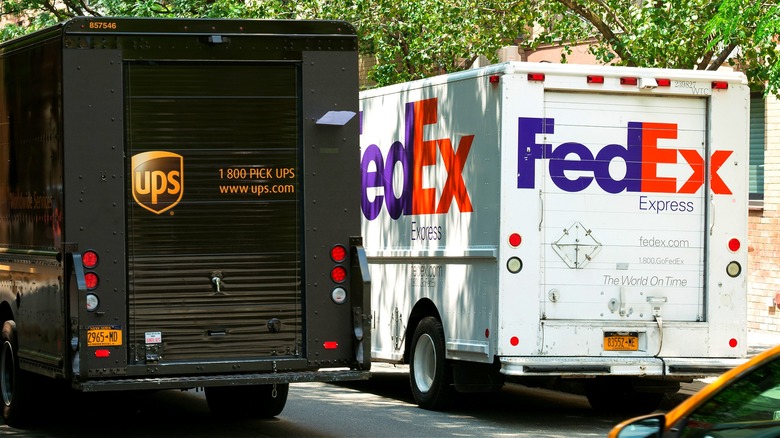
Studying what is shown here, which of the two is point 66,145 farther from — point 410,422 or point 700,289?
point 700,289

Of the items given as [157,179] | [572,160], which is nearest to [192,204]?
[157,179]

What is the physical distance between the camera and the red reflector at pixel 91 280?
1012 cm

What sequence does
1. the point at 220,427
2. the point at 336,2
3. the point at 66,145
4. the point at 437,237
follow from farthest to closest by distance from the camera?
the point at 336,2 < the point at 437,237 < the point at 220,427 < the point at 66,145

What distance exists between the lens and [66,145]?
10.1 meters

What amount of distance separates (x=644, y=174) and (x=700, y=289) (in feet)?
Result: 3.84

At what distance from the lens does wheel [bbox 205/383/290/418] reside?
12094mm

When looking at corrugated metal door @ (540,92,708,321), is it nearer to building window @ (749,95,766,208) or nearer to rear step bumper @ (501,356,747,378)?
rear step bumper @ (501,356,747,378)

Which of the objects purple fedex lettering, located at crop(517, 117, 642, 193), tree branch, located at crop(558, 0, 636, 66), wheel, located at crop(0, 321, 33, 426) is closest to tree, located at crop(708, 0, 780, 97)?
tree branch, located at crop(558, 0, 636, 66)

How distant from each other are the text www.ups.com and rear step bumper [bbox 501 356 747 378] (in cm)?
255

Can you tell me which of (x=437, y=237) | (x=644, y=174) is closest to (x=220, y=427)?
(x=437, y=237)

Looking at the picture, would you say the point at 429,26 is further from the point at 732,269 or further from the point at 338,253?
the point at 338,253

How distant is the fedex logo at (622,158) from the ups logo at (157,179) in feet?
10.1

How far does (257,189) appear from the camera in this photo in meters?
10.6

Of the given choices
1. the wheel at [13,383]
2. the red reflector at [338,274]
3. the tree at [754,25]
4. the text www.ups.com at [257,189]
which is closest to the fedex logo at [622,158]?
the tree at [754,25]
